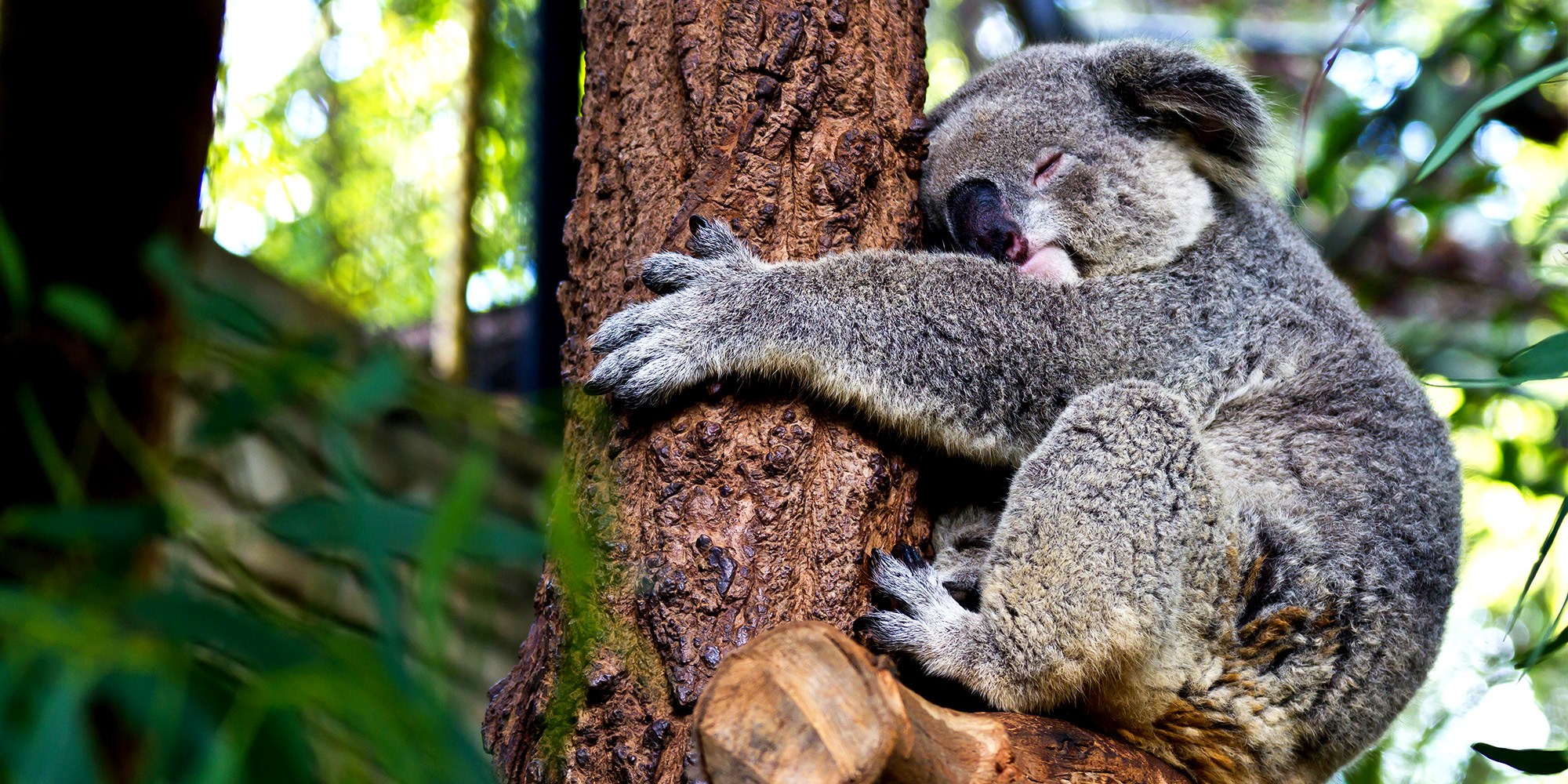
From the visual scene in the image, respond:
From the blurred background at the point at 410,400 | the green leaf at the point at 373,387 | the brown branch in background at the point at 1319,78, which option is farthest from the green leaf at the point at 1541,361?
the green leaf at the point at 373,387

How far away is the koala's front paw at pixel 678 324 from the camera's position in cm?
169

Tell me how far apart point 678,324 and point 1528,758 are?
4.32 ft

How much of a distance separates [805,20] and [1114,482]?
89cm

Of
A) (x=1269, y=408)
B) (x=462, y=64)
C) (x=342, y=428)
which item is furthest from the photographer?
(x=462, y=64)

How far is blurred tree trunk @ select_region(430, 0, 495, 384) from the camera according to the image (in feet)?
10.4

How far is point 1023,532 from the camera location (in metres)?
1.72

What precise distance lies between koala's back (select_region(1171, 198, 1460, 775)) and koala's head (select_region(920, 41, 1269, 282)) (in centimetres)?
12

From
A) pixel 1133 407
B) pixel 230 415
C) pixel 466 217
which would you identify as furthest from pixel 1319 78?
pixel 466 217

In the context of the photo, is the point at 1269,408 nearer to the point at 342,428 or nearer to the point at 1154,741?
the point at 1154,741

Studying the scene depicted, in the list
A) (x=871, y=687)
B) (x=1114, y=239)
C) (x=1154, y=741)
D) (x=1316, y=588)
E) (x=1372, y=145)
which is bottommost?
(x=1154, y=741)

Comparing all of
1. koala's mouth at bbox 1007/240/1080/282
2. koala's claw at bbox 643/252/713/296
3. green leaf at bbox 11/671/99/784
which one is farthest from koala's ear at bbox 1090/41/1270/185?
green leaf at bbox 11/671/99/784

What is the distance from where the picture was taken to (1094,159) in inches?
90.1

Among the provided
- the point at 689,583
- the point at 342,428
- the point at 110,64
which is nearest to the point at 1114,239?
the point at 689,583

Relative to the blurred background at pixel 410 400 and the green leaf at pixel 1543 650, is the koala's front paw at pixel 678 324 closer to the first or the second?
the blurred background at pixel 410 400
